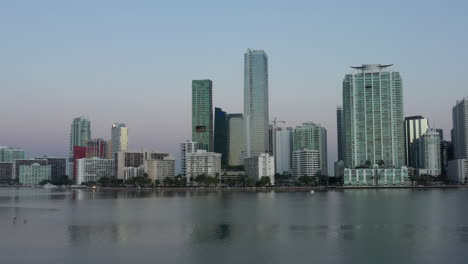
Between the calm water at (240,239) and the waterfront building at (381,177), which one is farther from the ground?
the waterfront building at (381,177)

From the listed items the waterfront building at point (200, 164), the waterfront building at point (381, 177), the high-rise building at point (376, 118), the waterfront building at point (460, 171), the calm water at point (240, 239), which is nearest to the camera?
the calm water at point (240, 239)

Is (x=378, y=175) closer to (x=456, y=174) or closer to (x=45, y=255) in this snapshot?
(x=456, y=174)

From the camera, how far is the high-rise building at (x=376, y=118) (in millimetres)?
177375

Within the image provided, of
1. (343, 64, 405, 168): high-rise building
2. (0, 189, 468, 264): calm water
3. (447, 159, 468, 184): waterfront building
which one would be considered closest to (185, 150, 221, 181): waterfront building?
(343, 64, 405, 168): high-rise building

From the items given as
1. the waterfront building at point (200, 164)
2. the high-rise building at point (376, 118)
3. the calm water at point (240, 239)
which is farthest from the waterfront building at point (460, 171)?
the calm water at point (240, 239)

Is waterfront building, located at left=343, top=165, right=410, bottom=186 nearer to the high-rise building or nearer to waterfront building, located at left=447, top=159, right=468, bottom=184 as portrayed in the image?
the high-rise building

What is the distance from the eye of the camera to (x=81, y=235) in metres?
44.5

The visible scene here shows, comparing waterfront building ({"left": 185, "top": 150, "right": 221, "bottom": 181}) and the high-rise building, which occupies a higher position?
the high-rise building

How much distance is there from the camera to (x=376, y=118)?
178m

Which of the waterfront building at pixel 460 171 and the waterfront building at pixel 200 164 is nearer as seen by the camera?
the waterfront building at pixel 460 171

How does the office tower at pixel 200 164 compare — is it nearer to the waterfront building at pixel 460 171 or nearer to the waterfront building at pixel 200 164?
the waterfront building at pixel 200 164

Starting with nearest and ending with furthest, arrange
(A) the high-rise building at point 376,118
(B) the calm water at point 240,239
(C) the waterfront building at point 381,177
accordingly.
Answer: (B) the calm water at point 240,239
(C) the waterfront building at point 381,177
(A) the high-rise building at point 376,118

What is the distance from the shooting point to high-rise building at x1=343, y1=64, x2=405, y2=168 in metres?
177

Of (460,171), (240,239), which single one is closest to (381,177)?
(460,171)
